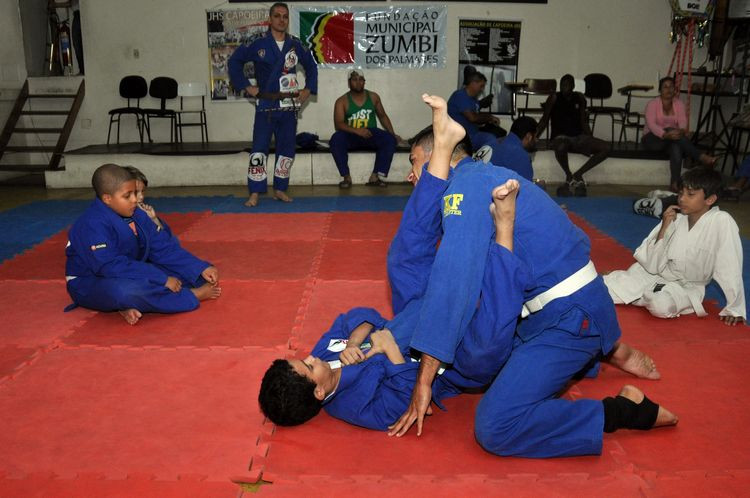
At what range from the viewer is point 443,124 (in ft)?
7.23

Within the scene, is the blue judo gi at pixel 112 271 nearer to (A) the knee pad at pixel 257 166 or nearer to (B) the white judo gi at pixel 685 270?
(B) the white judo gi at pixel 685 270

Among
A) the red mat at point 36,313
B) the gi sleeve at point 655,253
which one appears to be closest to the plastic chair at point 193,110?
the red mat at point 36,313

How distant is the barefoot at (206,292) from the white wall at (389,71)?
22.7 ft

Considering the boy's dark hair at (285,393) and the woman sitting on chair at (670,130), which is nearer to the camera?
the boy's dark hair at (285,393)

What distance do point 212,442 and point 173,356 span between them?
34.9 inches

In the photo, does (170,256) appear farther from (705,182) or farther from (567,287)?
(705,182)

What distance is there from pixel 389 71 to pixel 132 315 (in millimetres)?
7815

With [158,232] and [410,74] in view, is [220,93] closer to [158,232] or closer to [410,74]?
[410,74]

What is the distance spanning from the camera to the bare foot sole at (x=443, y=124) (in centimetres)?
219

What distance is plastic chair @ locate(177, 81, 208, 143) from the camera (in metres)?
9.98

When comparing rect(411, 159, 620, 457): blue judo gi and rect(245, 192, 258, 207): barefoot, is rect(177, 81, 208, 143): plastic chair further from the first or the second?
rect(411, 159, 620, 457): blue judo gi

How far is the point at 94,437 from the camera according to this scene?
2451mm

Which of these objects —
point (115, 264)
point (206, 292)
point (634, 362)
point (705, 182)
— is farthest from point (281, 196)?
point (634, 362)

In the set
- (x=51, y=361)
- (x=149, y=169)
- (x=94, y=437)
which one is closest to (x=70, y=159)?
(x=149, y=169)
